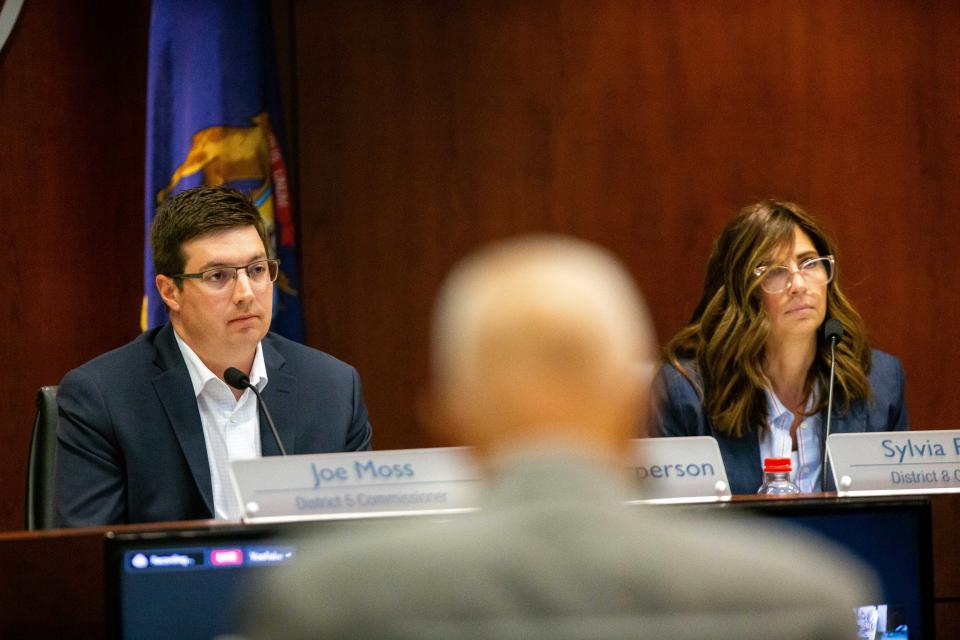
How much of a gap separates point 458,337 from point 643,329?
0.17 meters

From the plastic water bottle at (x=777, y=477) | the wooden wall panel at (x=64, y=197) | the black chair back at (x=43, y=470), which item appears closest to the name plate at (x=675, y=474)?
the plastic water bottle at (x=777, y=477)

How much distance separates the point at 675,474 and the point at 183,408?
3.77 feet

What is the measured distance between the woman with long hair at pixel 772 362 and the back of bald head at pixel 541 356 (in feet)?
6.29

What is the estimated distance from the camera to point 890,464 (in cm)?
213

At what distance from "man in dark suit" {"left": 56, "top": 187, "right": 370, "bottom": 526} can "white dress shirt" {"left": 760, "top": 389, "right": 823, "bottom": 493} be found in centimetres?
98

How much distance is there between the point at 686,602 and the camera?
967 mm

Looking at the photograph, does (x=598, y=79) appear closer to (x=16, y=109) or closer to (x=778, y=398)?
(x=778, y=398)

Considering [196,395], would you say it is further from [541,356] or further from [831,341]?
[541,356]

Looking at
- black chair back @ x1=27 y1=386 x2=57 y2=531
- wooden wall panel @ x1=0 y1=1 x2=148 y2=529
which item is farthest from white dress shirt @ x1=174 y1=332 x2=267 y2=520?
wooden wall panel @ x1=0 y1=1 x2=148 y2=529

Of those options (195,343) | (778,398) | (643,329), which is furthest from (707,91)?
(643,329)

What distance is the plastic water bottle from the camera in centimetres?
250

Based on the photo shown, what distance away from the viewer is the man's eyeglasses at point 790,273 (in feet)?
10.2

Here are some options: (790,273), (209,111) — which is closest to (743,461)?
(790,273)

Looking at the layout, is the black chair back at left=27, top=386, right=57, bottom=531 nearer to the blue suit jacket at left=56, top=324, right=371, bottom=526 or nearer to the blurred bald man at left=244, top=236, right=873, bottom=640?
the blue suit jacket at left=56, top=324, right=371, bottom=526
